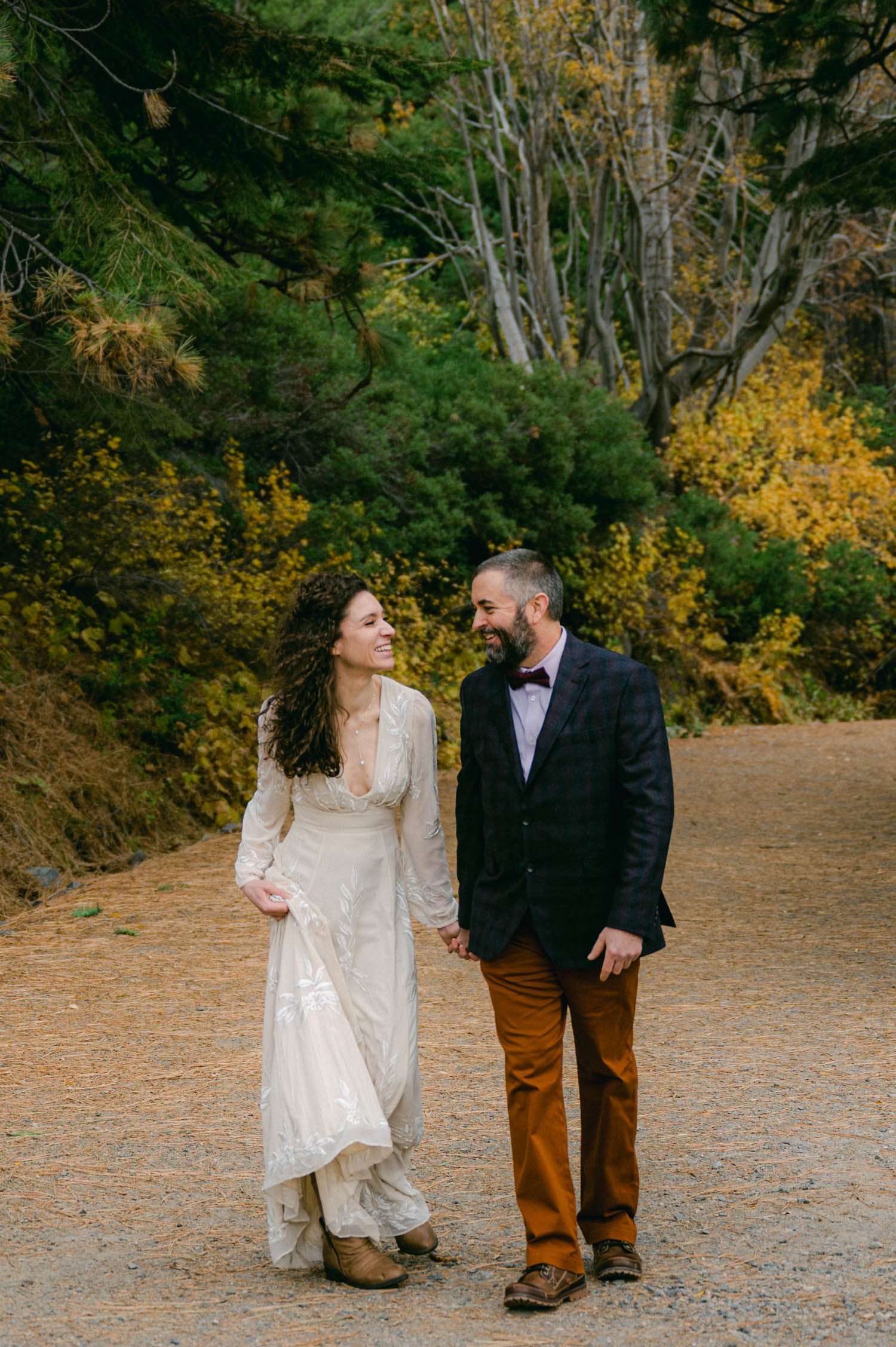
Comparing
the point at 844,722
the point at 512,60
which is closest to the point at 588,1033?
the point at 844,722

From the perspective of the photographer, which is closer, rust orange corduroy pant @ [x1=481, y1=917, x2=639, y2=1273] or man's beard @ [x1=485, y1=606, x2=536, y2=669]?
rust orange corduroy pant @ [x1=481, y1=917, x2=639, y2=1273]

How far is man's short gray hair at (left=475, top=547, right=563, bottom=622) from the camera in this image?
357 centimetres

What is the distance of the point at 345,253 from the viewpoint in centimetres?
892

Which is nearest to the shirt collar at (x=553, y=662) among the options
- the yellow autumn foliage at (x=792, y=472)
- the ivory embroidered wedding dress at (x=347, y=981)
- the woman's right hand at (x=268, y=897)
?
the ivory embroidered wedding dress at (x=347, y=981)

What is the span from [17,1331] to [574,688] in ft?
6.53

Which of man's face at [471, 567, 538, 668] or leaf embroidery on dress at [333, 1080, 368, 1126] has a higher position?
man's face at [471, 567, 538, 668]

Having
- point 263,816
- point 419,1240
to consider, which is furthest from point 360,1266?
point 263,816

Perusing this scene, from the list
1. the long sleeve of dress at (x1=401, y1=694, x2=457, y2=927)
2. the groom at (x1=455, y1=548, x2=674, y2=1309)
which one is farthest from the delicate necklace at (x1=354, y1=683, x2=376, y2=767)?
the groom at (x1=455, y1=548, x2=674, y2=1309)

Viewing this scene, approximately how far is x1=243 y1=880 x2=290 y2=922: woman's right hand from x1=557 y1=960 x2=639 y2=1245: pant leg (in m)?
0.77

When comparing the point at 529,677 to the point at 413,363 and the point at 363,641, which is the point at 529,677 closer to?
the point at 363,641

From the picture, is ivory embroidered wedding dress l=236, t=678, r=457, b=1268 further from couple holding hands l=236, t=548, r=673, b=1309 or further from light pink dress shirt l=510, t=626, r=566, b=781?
light pink dress shirt l=510, t=626, r=566, b=781

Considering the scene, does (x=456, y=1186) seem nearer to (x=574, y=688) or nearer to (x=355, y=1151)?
(x=355, y=1151)

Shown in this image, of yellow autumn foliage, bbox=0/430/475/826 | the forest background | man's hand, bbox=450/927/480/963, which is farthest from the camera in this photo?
yellow autumn foliage, bbox=0/430/475/826

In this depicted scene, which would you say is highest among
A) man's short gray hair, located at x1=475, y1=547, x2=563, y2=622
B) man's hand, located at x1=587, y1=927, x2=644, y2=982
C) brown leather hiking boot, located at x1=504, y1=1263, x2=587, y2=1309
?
man's short gray hair, located at x1=475, y1=547, x2=563, y2=622
